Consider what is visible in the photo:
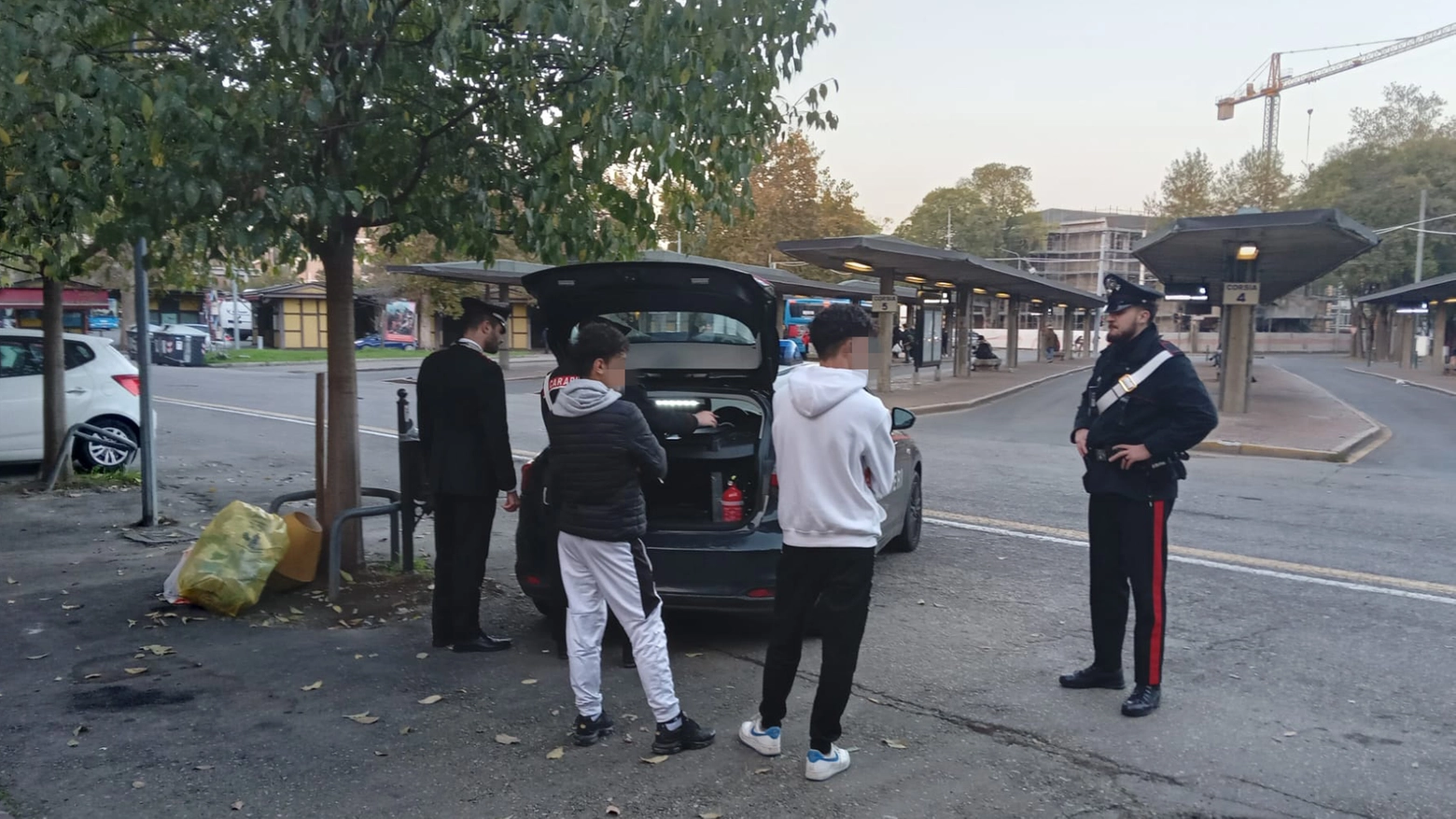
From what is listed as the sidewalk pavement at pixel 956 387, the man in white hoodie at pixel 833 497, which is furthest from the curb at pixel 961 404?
the man in white hoodie at pixel 833 497

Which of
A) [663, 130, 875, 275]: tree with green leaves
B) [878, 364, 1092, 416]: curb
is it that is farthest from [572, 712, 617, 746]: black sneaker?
[663, 130, 875, 275]: tree with green leaves

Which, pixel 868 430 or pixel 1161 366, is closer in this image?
pixel 868 430

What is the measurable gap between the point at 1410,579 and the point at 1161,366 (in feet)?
13.3

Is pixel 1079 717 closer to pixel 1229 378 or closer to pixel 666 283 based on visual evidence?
pixel 666 283

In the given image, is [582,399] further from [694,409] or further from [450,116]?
[450,116]

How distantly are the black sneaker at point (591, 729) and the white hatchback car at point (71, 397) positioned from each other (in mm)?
8701

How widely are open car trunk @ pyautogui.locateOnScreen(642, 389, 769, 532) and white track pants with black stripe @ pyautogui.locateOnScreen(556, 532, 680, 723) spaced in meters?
1.24

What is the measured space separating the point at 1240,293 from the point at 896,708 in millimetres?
19204

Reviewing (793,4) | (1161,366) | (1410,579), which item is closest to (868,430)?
(1161,366)

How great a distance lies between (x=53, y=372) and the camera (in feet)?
32.7

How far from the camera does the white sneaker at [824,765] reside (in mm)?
4039

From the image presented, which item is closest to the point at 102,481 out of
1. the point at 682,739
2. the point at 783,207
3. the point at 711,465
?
the point at 711,465

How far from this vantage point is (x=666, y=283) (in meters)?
5.80

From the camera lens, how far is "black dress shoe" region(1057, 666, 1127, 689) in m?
5.10
